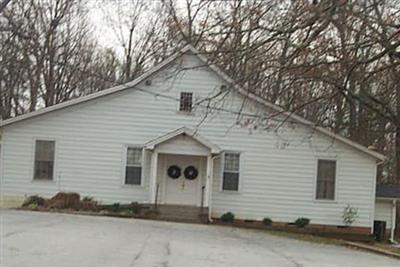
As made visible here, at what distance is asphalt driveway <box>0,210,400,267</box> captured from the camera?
11609 mm

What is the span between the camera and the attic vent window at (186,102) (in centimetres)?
2748

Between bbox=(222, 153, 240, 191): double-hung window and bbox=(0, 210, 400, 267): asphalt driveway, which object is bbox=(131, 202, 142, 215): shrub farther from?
bbox=(0, 210, 400, 267): asphalt driveway

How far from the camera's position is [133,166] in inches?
1072

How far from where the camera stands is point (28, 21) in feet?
122

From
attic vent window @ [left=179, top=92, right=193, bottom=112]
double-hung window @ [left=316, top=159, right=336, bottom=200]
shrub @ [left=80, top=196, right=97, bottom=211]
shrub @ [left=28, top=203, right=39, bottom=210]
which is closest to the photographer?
shrub @ [left=28, top=203, right=39, bottom=210]

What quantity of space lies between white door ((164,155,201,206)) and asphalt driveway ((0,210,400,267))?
721cm

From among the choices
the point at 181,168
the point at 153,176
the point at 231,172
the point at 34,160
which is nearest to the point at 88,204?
the point at 153,176

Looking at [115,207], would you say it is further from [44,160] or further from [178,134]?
[178,134]

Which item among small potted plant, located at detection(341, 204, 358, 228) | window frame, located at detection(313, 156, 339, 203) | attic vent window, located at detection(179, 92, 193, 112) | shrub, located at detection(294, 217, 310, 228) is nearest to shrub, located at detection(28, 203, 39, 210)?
attic vent window, located at detection(179, 92, 193, 112)

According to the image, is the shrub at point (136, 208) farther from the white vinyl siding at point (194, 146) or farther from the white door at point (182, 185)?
the white door at point (182, 185)

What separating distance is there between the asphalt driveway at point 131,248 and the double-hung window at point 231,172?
7.19 metres

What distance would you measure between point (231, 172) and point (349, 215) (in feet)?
16.1

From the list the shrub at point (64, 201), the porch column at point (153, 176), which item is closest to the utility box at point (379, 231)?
the porch column at point (153, 176)

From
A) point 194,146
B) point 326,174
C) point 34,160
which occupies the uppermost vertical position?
point 194,146
